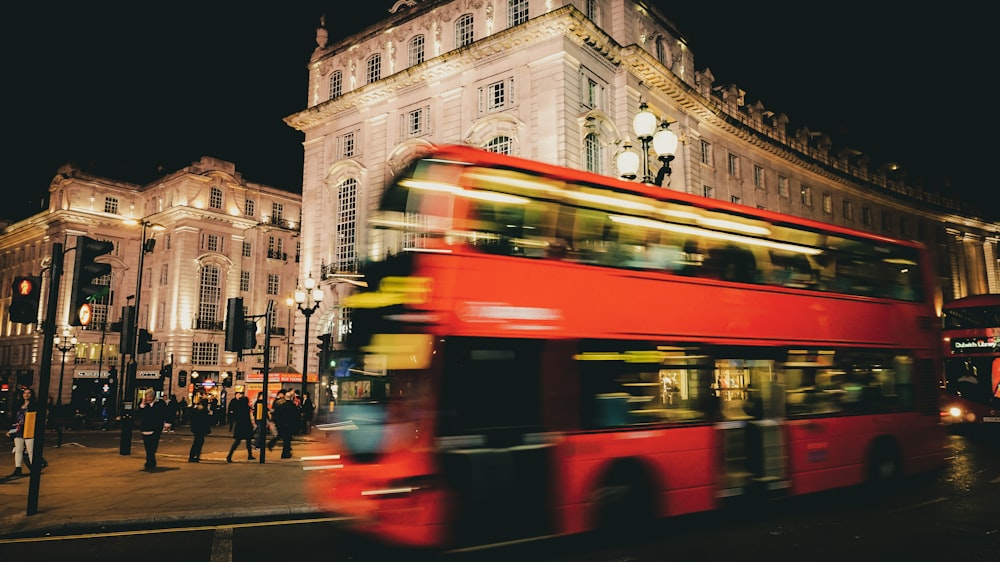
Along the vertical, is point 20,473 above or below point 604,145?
below

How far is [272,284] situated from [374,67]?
29.7m

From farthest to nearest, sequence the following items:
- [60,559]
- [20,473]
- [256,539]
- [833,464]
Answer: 1. [20,473]
2. [833,464]
3. [256,539]
4. [60,559]

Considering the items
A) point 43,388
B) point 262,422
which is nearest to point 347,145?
point 262,422

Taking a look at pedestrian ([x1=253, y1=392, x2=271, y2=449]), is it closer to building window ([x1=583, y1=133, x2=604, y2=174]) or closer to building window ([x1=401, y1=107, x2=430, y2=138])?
building window ([x1=583, y1=133, x2=604, y2=174])

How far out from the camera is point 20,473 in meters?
13.6

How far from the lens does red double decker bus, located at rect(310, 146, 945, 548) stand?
6.53 metres

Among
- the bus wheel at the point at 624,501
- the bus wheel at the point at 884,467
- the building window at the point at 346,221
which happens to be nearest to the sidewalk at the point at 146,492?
the bus wheel at the point at 624,501

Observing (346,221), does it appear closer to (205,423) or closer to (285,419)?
(285,419)

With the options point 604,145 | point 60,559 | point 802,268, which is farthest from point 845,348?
point 604,145

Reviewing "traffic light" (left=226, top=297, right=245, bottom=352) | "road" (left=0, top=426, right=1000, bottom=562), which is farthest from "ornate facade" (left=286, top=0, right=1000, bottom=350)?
"road" (left=0, top=426, right=1000, bottom=562)

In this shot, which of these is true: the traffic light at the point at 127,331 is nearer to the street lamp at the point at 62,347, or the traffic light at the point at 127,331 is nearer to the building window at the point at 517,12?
the street lamp at the point at 62,347

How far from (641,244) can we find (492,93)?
80.6ft

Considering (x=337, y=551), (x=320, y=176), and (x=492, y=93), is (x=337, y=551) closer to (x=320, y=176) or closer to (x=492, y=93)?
(x=492, y=93)

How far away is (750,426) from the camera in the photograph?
8617 millimetres
